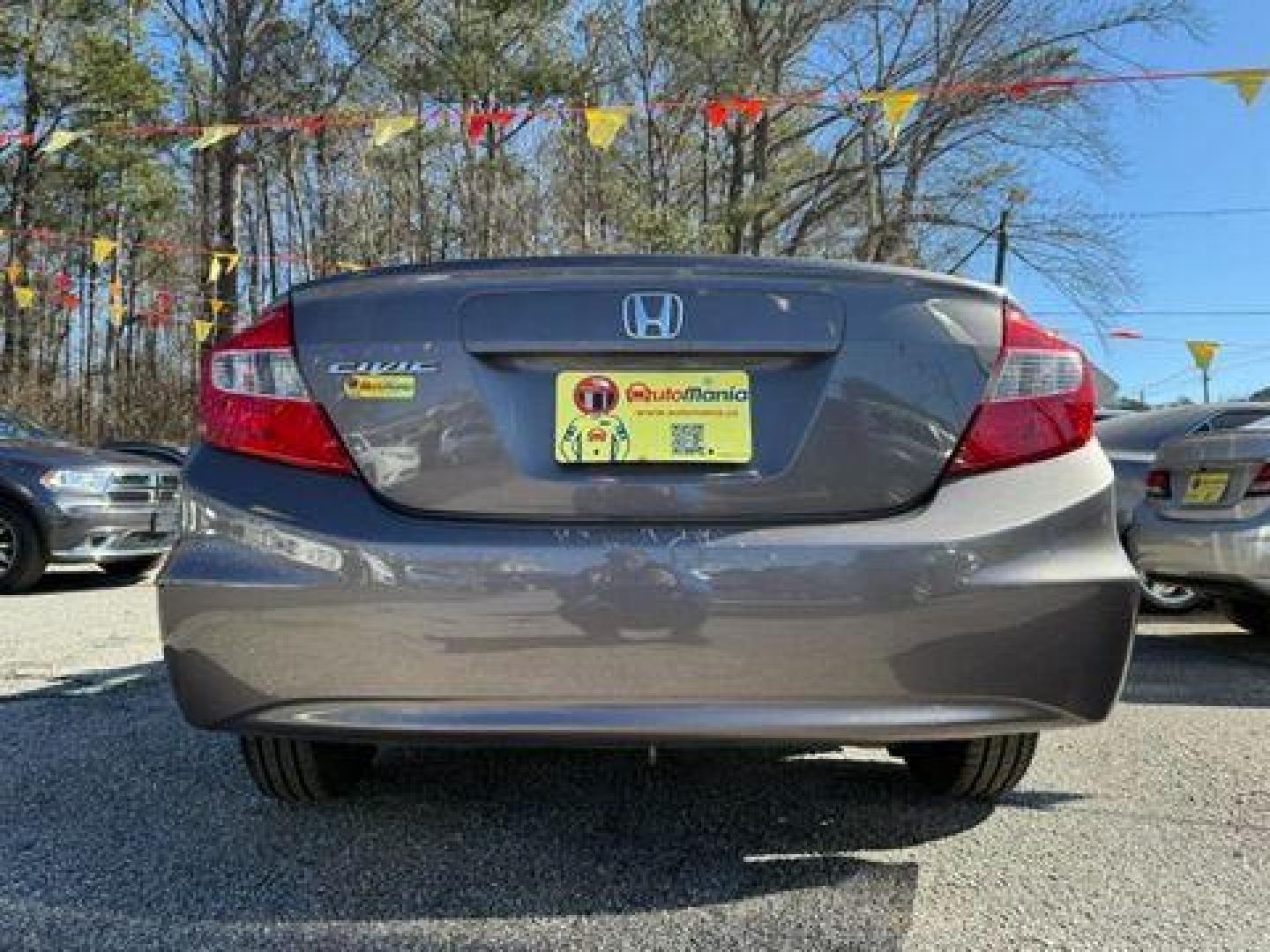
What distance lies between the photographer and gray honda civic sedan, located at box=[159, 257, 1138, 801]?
6.76 feet

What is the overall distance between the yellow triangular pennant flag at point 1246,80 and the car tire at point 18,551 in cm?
952

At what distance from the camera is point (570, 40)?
89.0ft

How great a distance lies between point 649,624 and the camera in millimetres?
2045

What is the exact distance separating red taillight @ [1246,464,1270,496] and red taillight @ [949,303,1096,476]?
3.23 m

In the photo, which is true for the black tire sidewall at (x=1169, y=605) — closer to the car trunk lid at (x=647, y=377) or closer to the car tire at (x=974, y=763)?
the car tire at (x=974, y=763)

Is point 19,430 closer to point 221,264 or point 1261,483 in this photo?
point 1261,483

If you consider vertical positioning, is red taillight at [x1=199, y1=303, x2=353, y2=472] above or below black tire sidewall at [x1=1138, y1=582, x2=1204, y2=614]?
above

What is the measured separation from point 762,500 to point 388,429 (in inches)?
27.4

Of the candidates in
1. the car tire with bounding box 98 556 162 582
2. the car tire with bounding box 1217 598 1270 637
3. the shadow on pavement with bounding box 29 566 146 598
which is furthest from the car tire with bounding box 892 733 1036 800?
the car tire with bounding box 98 556 162 582

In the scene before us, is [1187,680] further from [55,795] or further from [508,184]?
[508,184]

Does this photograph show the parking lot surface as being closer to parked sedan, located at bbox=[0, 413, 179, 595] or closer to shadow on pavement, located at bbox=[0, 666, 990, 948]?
shadow on pavement, located at bbox=[0, 666, 990, 948]

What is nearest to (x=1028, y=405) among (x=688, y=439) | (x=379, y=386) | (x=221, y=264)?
(x=688, y=439)

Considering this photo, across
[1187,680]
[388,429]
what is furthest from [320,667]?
[1187,680]

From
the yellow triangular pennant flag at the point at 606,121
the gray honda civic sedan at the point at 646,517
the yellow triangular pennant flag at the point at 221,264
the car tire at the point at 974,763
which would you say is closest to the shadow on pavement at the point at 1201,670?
the car tire at the point at 974,763
